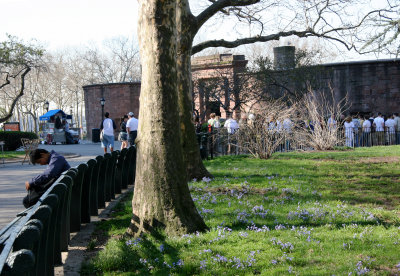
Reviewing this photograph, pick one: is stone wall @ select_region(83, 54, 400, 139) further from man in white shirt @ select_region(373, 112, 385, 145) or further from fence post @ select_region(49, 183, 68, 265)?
fence post @ select_region(49, 183, 68, 265)

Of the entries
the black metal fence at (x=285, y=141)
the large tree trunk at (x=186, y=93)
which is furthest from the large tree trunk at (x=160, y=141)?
the black metal fence at (x=285, y=141)

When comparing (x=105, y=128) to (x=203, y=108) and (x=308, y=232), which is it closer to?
(x=203, y=108)

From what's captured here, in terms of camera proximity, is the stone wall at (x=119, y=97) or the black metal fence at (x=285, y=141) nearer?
the black metal fence at (x=285, y=141)

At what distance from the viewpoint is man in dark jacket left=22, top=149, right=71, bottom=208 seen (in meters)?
7.26

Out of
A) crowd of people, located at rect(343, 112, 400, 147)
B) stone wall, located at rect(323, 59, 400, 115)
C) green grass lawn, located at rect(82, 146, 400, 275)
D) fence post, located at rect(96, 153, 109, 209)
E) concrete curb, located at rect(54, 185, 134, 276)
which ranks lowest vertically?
concrete curb, located at rect(54, 185, 134, 276)

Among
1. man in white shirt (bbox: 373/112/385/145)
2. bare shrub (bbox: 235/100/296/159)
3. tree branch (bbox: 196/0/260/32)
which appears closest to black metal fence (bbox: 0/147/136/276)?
tree branch (bbox: 196/0/260/32)

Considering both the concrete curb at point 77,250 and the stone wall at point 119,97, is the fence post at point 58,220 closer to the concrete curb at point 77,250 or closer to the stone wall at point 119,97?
the concrete curb at point 77,250

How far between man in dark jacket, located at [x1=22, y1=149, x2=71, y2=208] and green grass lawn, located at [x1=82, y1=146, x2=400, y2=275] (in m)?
1.02

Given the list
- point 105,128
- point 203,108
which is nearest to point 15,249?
point 105,128

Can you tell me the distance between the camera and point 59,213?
Answer: 17.2 feet

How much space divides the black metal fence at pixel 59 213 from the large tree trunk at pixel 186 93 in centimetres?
159

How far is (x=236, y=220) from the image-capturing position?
6926 millimetres

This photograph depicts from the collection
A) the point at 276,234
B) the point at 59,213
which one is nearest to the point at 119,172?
the point at 276,234

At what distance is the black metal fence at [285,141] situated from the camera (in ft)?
59.2
